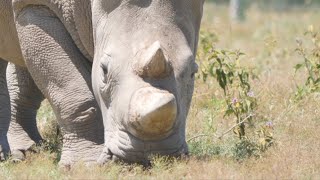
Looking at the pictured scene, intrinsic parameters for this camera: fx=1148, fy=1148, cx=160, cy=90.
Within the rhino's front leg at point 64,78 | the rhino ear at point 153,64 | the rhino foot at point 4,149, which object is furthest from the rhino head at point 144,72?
the rhino foot at point 4,149

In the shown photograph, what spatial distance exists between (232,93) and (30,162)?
235cm

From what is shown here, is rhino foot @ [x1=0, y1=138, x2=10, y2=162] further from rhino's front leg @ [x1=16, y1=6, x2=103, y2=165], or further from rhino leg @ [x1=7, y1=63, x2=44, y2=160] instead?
rhino's front leg @ [x1=16, y1=6, x2=103, y2=165]

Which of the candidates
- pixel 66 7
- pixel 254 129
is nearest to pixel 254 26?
pixel 254 129

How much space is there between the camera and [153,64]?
690 centimetres

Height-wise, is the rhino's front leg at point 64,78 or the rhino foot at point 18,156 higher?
the rhino's front leg at point 64,78

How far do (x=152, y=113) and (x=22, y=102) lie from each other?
3.61 meters

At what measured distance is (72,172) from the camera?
7.49 metres

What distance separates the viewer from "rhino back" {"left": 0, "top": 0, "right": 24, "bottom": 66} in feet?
28.5

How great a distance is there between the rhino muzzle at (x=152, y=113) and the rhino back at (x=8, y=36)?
6.75ft

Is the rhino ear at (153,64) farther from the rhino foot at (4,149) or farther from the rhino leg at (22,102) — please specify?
the rhino leg at (22,102)

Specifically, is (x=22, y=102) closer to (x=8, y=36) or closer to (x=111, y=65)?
(x=8, y=36)

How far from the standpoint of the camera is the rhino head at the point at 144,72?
691 centimetres

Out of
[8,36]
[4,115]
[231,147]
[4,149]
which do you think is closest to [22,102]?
[4,115]

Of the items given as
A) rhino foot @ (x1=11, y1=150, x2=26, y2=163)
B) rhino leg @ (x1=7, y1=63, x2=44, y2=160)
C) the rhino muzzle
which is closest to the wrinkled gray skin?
the rhino muzzle
